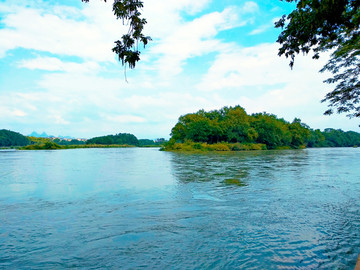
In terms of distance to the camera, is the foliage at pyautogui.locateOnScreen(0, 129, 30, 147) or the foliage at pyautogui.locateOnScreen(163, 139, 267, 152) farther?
the foliage at pyautogui.locateOnScreen(0, 129, 30, 147)

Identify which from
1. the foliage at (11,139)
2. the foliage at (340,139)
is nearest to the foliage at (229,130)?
the foliage at (340,139)

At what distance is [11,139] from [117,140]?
38607 millimetres

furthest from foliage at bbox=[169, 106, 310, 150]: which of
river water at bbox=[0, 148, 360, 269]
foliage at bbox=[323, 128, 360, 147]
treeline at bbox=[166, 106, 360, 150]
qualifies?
foliage at bbox=[323, 128, 360, 147]

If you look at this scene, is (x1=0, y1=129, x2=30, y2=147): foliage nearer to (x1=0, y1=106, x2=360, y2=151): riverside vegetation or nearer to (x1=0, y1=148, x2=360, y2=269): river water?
(x1=0, y1=106, x2=360, y2=151): riverside vegetation

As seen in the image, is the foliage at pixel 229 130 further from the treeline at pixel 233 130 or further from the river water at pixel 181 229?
the river water at pixel 181 229

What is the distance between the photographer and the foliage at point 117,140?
99762 mm

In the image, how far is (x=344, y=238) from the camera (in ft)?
14.3

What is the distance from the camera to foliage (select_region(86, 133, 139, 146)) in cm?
9976

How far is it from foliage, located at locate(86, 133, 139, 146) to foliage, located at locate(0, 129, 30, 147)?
22.6m

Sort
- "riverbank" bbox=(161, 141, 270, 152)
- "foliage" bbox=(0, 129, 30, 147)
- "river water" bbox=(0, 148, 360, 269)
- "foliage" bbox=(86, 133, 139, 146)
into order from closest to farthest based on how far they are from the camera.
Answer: "river water" bbox=(0, 148, 360, 269) < "riverbank" bbox=(161, 141, 270, 152) < "foliage" bbox=(0, 129, 30, 147) < "foliage" bbox=(86, 133, 139, 146)

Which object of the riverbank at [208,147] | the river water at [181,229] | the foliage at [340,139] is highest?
the foliage at [340,139]

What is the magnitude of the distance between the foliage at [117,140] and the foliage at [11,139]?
22566 mm

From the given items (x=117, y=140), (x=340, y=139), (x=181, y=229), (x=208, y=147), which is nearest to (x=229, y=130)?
(x=208, y=147)

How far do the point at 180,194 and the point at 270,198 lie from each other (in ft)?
9.30
